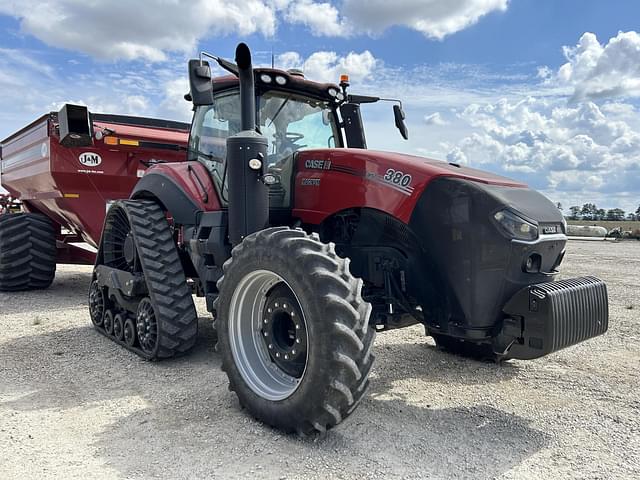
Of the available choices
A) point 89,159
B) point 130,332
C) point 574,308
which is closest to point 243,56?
point 574,308

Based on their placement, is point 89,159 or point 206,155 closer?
point 206,155

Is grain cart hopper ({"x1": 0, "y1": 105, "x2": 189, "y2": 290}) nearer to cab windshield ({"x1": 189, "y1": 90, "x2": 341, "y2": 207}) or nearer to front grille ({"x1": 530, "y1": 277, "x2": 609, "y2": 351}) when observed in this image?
cab windshield ({"x1": 189, "y1": 90, "x2": 341, "y2": 207})

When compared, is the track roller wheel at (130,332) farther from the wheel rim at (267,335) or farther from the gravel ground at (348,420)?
the wheel rim at (267,335)

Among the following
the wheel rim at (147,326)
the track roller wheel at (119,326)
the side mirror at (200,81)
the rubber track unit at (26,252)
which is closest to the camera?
the side mirror at (200,81)

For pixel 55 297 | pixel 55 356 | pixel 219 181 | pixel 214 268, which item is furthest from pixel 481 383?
pixel 55 297

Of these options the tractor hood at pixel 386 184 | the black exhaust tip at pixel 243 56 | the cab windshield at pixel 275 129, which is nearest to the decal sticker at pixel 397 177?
the tractor hood at pixel 386 184

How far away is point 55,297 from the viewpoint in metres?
8.61

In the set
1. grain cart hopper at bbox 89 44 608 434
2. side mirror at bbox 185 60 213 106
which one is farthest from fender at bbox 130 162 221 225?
side mirror at bbox 185 60 213 106

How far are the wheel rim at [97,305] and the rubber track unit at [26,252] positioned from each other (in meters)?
3.26

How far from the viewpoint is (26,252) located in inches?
344

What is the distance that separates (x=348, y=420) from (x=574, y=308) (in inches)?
63.6

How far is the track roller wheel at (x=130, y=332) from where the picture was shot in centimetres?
531

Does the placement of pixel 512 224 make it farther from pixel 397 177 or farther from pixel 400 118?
pixel 400 118

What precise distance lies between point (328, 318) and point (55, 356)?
3.43 metres
